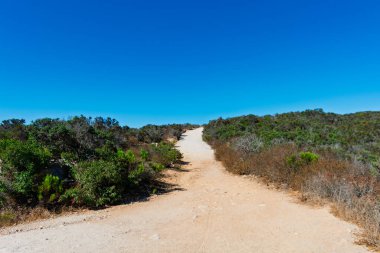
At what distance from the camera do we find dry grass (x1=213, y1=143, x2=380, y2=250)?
240 inches

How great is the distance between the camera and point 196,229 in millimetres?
6324

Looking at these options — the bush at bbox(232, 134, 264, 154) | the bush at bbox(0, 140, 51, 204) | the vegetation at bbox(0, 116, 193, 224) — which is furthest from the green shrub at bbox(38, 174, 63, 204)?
the bush at bbox(232, 134, 264, 154)

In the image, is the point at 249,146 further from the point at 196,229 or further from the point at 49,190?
the point at 49,190

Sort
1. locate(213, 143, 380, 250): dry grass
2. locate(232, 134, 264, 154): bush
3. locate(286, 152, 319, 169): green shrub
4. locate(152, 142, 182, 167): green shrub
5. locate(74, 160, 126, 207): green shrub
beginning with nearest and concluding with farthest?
locate(213, 143, 380, 250): dry grass, locate(74, 160, 126, 207): green shrub, locate(286, 152, 319, 169): green shrub, locate(232, 134, 264, 154): bush, locate(152, 142, 182, 167): green shrub

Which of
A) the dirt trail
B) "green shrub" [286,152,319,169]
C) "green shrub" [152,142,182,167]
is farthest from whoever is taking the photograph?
"green shrub" [152,142,182,167]

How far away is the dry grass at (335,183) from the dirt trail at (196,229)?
1.20ft

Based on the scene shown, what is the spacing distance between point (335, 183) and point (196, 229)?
Answer: 4.24 m

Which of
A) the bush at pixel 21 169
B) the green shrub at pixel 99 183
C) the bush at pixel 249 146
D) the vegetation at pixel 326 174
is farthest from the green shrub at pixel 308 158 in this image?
the bush at pixel 21 169

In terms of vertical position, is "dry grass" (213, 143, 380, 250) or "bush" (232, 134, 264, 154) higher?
"bush" (232, 134, 264, 154)

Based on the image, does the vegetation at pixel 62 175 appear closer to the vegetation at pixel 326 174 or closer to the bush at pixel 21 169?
the bush at pixel 21 169

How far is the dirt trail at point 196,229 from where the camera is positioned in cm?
539

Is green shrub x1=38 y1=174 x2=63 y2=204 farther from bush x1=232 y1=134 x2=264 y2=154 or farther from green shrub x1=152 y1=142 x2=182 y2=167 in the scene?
bush x1=232 y1=134 x2=264 y2=154

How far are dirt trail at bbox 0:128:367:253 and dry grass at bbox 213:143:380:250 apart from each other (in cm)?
37

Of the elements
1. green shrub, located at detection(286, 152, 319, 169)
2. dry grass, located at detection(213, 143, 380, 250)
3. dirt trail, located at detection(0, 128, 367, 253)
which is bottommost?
dirt trail, located at detection(0, 128, 367, 253)
